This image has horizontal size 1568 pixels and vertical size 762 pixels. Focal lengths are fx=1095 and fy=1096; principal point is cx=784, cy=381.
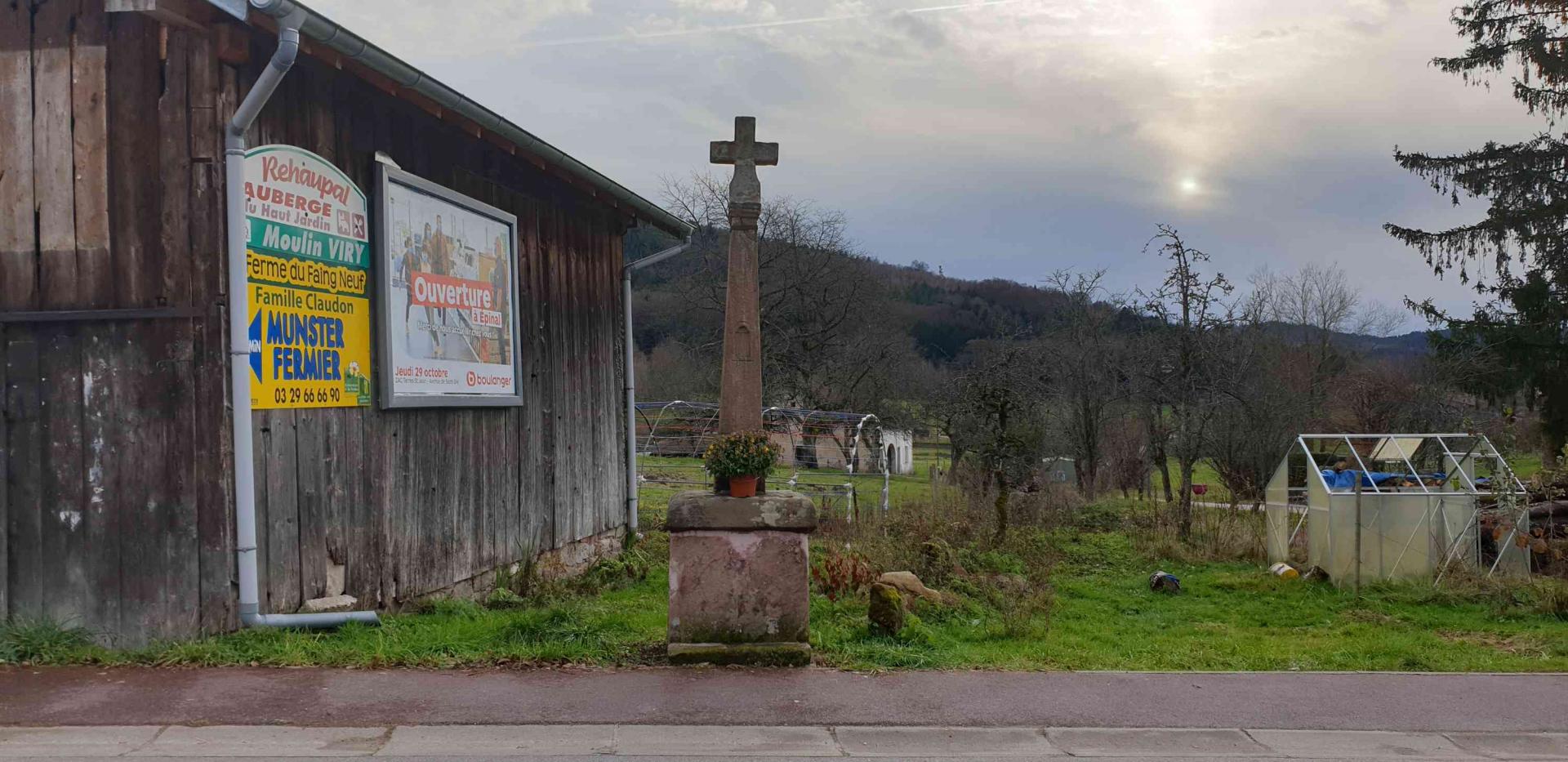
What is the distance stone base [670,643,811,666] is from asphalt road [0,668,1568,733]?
5.2 inches

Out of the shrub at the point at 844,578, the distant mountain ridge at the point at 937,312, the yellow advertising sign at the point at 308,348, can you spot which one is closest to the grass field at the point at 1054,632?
the shrub at the point at 844,578

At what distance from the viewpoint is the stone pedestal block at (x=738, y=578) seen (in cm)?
748

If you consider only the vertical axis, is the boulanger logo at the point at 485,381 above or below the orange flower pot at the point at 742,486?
above

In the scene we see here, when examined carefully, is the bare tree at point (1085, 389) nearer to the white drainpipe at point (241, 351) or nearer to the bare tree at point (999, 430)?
the bare tree at point (999, 430)

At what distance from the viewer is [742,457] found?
7543mm

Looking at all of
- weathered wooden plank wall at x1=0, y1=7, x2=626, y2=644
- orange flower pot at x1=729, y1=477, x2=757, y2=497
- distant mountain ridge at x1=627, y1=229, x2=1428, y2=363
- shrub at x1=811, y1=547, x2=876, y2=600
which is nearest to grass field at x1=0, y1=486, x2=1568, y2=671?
shrub at x1=811, y1=547, x2=876, y2=600

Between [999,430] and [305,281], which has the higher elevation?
[305,281]

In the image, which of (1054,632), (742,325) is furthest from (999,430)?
(742,325)

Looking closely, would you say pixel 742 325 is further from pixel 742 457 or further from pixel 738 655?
pixel 738 655

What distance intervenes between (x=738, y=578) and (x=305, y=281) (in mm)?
3882

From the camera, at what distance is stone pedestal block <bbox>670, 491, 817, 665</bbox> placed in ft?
24.5

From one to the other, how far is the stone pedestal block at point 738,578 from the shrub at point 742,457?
0.59ft

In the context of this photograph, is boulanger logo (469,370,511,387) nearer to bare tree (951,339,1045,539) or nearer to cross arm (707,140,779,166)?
cross arm (707,140,779,166)

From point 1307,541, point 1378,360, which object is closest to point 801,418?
point 1307,541
